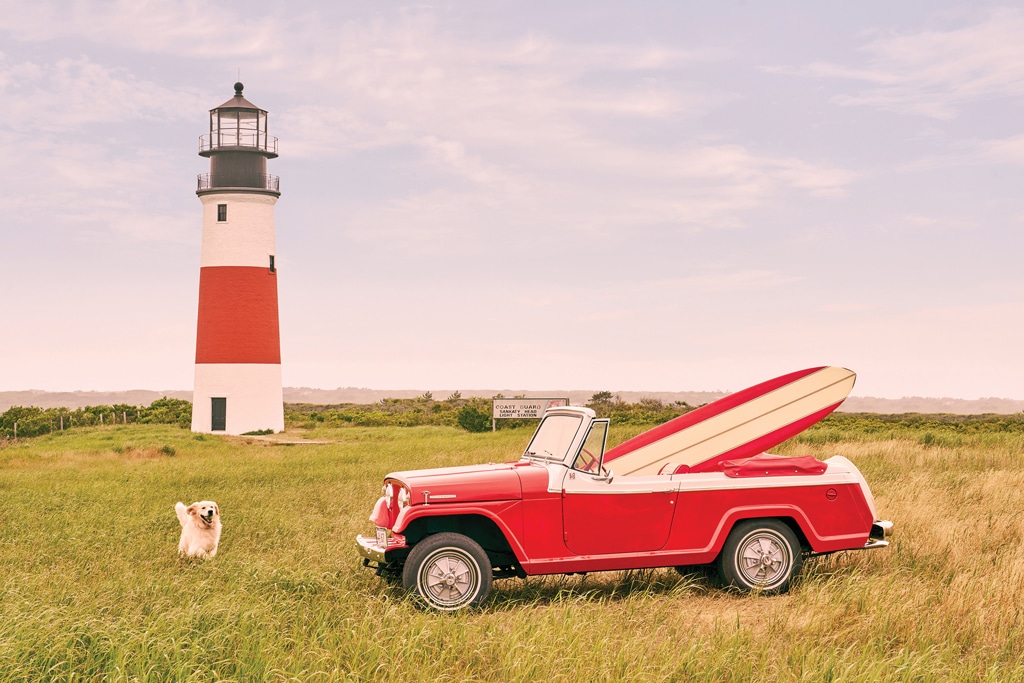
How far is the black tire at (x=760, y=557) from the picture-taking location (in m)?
8.52

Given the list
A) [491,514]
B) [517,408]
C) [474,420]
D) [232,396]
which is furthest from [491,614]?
[232,396]

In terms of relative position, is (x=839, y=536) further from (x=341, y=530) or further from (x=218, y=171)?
(x=218, y=171)

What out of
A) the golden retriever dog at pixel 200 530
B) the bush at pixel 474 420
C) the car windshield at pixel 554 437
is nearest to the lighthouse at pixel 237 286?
the bush at pixel 474 420

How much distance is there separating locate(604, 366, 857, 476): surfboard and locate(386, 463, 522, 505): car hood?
1.74 m

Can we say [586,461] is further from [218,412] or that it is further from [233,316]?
[218,412]

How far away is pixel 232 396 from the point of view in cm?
4016

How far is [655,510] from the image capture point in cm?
832

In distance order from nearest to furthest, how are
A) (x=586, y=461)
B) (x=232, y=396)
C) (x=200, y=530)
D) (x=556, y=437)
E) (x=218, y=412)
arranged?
(x=586, y=461) < (x=556, y=437) < (x=200, y=530) < (x=232, y=396) < (x=218, y=412)

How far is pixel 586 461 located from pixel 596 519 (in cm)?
58

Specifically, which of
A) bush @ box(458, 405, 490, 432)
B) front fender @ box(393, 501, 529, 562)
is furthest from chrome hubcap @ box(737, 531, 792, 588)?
bush @ box(458, 405, 490, 432)

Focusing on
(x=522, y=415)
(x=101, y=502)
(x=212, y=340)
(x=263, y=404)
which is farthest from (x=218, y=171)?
(x=101, y=502)

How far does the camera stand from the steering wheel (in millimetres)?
8383

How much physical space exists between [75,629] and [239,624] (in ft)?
3.69

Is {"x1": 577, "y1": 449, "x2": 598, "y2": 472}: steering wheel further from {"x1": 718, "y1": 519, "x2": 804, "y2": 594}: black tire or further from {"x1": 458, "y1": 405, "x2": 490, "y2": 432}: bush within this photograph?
{"x1": 458, "y1": 405, "x2": 490, "y2": 432}: bush
